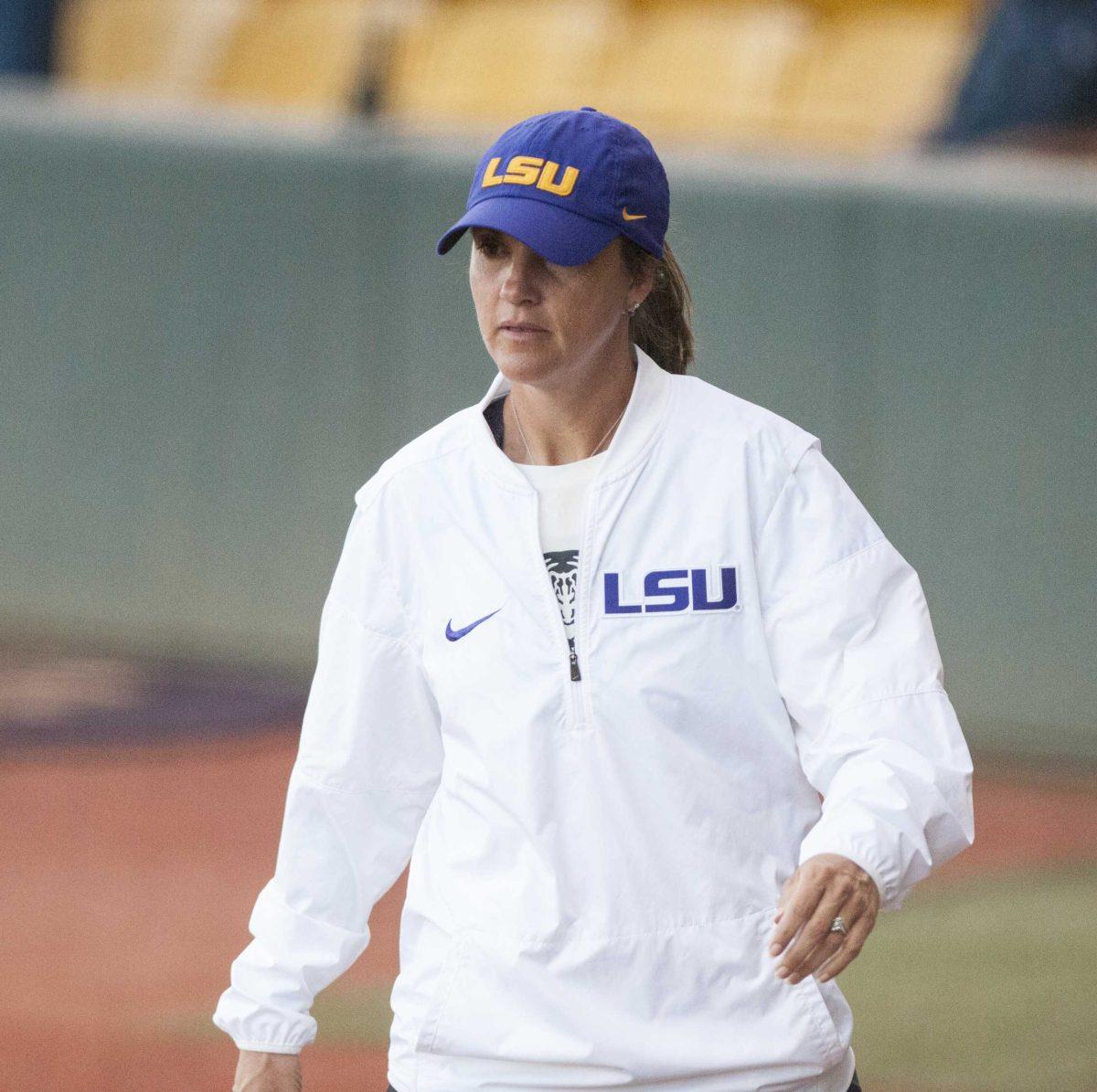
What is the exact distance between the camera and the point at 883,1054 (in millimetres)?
4543

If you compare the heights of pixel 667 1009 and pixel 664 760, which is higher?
pixel 664 760

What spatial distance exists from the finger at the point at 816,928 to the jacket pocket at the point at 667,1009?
0.49 ft

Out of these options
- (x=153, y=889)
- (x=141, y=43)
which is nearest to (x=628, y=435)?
(x=153, y=889)

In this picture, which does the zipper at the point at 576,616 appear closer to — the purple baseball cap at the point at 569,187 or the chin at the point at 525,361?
the chin at the point at 525,361

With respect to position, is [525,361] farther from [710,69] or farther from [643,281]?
[710,69]

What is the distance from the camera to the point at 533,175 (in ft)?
7.36

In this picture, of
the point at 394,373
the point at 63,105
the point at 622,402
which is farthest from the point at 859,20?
the point at 622,402

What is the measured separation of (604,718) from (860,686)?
0.89 ft

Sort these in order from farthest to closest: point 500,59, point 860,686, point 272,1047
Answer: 1. point 500,59
2. point 272,1047
3. point 860,686

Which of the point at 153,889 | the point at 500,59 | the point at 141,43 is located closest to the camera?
the point at 153,889

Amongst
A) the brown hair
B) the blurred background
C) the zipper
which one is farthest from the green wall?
the zipper

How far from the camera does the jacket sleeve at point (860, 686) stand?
6.63 ft

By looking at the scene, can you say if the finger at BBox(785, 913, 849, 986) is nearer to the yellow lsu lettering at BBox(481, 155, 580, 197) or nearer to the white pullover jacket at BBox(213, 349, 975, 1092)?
the white pullover jacket at BBox(213, 349, 975, 1092)

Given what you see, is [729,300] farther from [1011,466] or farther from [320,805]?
[320,805]
